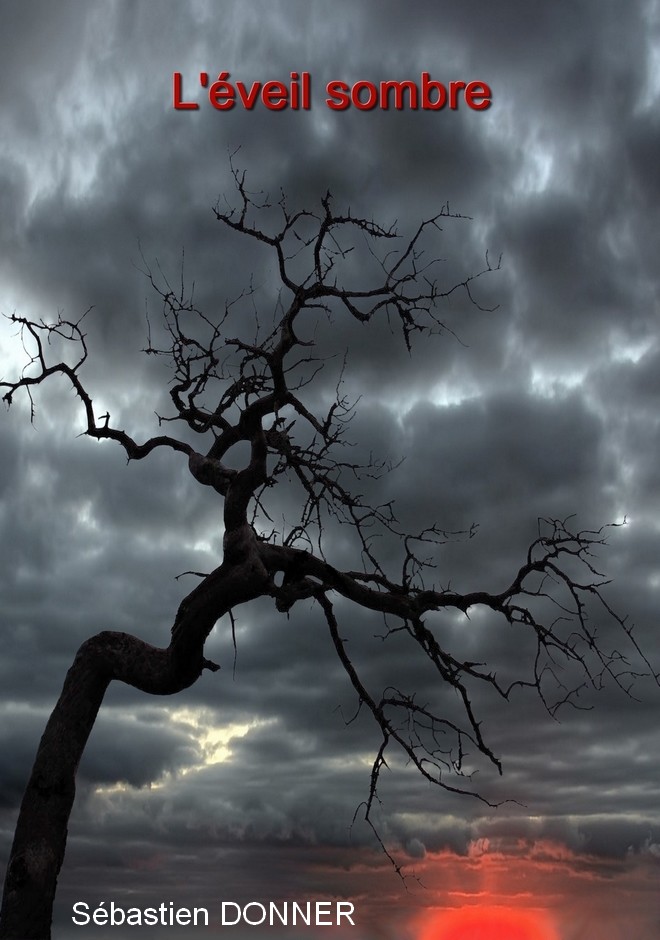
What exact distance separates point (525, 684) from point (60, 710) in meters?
5.10

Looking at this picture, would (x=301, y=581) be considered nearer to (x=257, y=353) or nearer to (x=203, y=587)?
(x=203, y=587)

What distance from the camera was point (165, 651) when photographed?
1091 centimetres

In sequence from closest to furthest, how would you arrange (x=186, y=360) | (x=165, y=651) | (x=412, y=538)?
(x=165, y=651)
(x=412, y=538)
(x=186, y=360)

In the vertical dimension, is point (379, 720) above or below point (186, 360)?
below

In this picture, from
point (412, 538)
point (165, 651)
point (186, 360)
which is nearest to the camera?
point (165, 651)

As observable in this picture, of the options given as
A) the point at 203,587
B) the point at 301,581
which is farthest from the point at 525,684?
the point at 203,587

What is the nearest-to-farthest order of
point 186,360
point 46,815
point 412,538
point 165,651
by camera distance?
point 46,815, point 165,651, point 412,538, point 186,360

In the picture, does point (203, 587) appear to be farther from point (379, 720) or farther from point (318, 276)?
point (318, 276)

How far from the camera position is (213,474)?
11.5 meters

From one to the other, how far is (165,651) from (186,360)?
3704 millimetres

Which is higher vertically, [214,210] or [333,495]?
[214,210]

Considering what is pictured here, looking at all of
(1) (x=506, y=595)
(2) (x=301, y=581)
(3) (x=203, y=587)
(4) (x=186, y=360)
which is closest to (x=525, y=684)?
(1) (x=506, y=595)

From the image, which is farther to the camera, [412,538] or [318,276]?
[412,538]

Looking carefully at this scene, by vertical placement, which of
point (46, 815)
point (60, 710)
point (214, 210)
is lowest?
point (46, 815)
